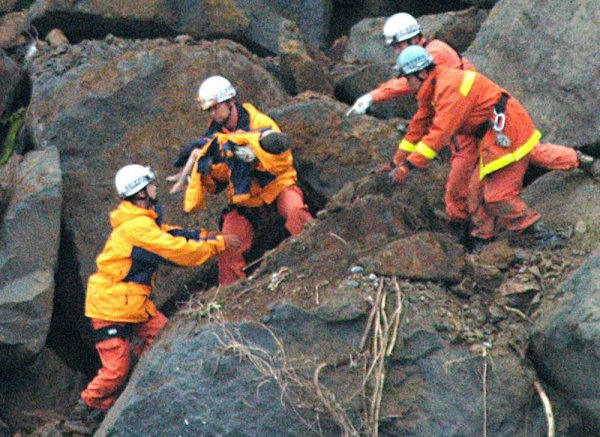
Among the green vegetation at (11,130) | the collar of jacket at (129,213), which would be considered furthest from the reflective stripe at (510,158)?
the green vegetation at (11,130)

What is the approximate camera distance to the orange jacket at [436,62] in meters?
10.9

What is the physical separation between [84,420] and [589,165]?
14.5 feet

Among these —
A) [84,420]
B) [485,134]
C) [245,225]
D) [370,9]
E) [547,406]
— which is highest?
[485,134]

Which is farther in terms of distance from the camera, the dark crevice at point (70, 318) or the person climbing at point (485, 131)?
the dark crevice at point (70, 318)

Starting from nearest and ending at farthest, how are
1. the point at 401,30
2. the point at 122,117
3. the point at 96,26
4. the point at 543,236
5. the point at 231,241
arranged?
the point at 543,236 < the point at 231,241 < the point at 401,30 < the point at 122,117 < the point at 96,26

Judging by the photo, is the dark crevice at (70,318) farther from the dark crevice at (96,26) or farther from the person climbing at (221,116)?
the dark crevice at (96,26)

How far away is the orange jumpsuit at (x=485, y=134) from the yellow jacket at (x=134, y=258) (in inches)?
71.1

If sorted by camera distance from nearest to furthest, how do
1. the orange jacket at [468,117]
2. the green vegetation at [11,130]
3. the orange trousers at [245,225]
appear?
the orange jacket at [468,117] → the orange trousers at [245,225] → the green vegetation at [11,130]

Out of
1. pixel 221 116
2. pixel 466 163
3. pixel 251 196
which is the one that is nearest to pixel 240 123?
pixel 221 116

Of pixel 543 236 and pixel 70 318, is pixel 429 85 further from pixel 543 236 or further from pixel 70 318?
pixel 70 318

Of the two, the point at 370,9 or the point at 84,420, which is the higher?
the point at 370,9

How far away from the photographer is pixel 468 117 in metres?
10.2

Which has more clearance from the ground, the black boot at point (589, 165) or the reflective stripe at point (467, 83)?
the reflective stripe at point (467, 83)

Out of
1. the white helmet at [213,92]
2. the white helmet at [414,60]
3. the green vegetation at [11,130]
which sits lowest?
the green vegetation at [11,130]
